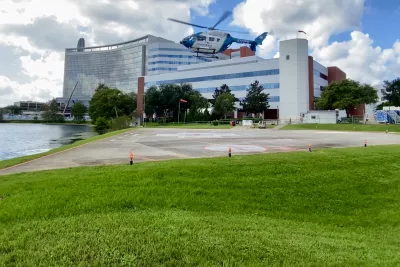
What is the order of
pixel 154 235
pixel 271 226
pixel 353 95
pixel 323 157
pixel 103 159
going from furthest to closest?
pixel 353 95
pixel 103 159
pixel 323 157
pixel 271 226
pixel 154 235

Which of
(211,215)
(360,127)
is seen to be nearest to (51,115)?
(360,127)

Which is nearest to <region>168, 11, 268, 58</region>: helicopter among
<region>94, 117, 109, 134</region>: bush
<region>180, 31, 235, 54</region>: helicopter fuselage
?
<region>180, 31, 235, 54</region>: helicopter fuselage

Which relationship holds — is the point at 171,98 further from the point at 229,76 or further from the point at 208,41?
the point at 208,41

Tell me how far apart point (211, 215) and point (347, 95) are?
68508 millimetres

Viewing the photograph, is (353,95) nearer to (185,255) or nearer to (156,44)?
(185,255)

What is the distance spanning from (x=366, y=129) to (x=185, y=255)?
2020 inches

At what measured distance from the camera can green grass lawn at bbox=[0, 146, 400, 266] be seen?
15.6ft

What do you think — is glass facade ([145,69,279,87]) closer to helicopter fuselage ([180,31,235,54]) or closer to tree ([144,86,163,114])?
helicopter fuselage ([180,31,235,54])

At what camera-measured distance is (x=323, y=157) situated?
1318cm

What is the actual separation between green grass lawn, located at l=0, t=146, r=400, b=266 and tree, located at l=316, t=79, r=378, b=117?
196 feet

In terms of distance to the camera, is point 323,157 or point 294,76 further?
point 294,76

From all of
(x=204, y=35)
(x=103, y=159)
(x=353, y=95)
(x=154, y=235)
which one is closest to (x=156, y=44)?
(x=204, y=35)

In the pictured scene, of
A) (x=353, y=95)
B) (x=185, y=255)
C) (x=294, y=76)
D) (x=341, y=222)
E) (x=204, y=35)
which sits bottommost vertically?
(x=341, y=222)

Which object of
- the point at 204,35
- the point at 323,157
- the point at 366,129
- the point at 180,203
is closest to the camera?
the point at 180,203
